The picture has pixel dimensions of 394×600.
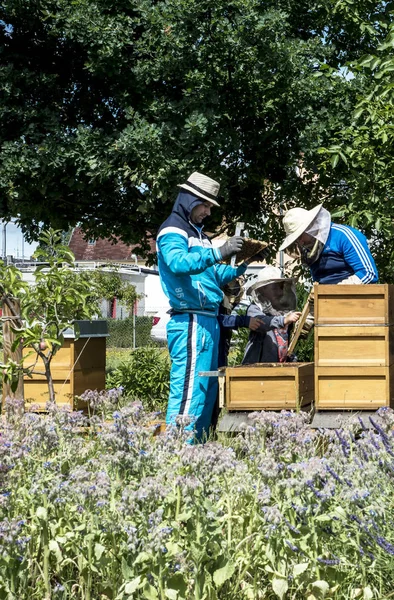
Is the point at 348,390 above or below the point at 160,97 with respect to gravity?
below

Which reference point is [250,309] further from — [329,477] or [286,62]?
[286,62]

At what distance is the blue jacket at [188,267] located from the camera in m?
5.18

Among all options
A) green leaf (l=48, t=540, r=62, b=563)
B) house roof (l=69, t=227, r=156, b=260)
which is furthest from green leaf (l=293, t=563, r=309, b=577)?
house roof (l=69, t=227, r=156, b=260)

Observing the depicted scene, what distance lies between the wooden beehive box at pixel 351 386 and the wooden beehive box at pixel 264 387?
0.49ft

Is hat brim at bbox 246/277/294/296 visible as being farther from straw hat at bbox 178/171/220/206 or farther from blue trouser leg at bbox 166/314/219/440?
straw hat at bbox 178/171/220/206

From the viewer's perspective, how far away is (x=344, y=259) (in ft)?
18.2

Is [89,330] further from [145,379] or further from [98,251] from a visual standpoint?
[98,251]

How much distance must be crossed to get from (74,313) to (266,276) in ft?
4.73

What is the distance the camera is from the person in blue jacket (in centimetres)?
541

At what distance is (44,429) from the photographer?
11.6 feet

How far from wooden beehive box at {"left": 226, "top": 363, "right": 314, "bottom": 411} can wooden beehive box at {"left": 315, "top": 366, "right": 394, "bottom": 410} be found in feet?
0.49

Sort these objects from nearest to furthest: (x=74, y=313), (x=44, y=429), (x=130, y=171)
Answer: (x=44, y=429) < (x=74, y=313) < (x=130, y=171)

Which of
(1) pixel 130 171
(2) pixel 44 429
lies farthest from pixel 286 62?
(2) pixel 44 429

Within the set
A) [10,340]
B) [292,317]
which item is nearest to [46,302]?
[10,340]
